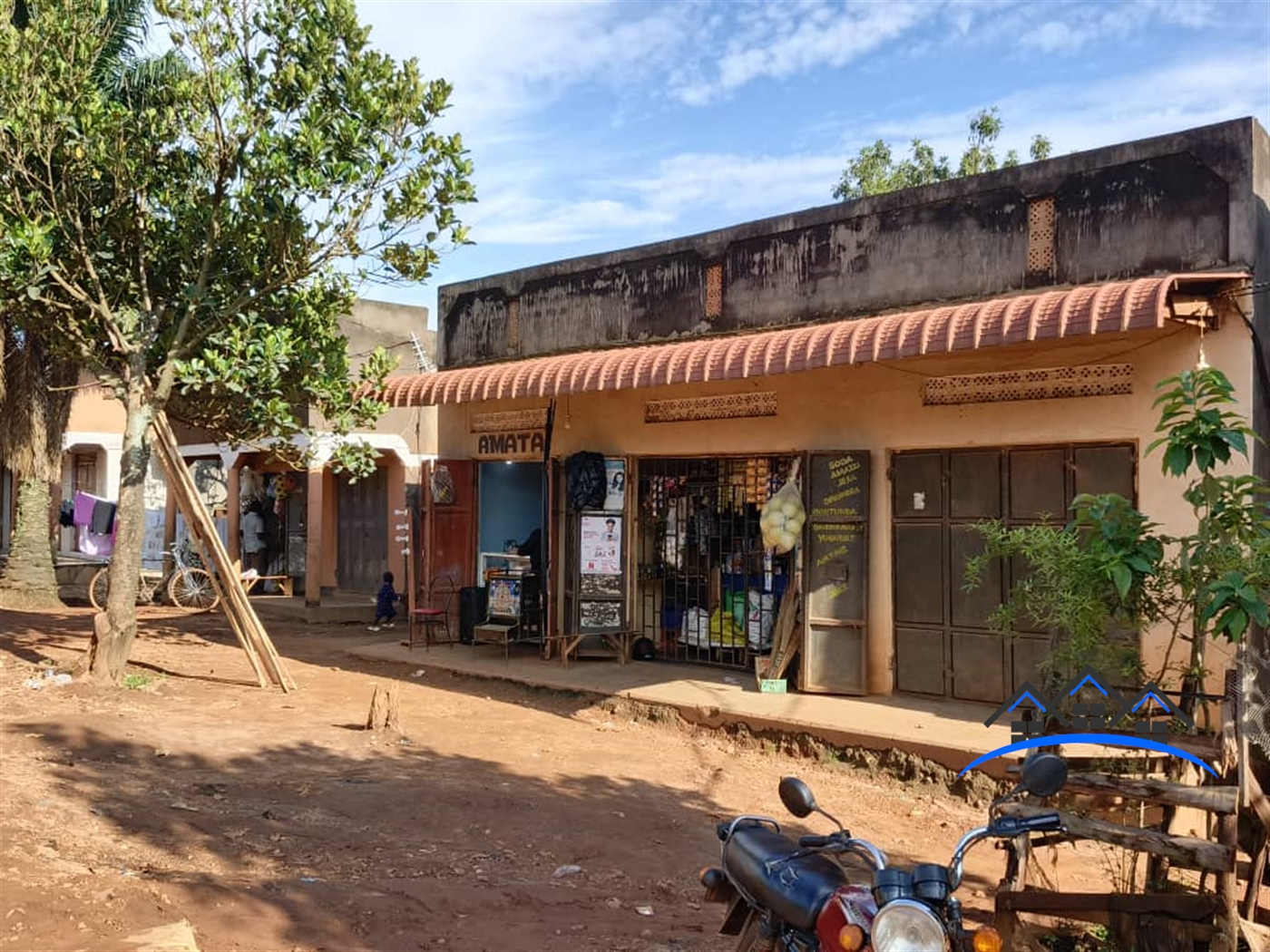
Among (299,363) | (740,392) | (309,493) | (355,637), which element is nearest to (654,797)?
(740,392)

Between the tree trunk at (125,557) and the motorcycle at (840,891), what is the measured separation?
26.2ft

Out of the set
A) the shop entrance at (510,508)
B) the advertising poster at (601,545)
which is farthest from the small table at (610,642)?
the shop entrance at (510,508)

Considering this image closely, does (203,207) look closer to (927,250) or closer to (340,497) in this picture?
(927,250)

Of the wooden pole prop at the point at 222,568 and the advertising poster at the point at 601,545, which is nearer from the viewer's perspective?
the wooden pole prop at the point at 222,568

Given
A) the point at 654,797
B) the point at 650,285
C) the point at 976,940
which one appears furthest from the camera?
the point at 650,285

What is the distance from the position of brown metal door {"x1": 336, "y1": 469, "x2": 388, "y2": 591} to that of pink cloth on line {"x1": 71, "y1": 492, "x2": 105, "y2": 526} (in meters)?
7.11

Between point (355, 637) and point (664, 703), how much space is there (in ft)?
23.9

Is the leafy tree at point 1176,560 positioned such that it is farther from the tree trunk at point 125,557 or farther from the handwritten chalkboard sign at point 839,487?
the tree trunk at point 125,557

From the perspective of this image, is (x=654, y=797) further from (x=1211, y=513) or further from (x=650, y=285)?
(x=650, y=285)

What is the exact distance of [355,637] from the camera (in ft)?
50.1

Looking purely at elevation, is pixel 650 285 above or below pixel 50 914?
above

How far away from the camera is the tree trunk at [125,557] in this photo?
31.9 feet

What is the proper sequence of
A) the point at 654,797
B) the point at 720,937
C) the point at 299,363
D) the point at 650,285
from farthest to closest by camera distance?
the point at 650,285 → the point at 299,363 → the point at 654,797 → the point at 720,937

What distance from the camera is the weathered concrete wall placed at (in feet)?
25.2
